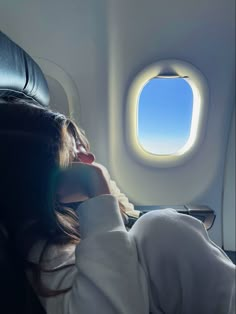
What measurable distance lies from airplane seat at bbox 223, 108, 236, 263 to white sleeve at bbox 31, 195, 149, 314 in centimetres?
138

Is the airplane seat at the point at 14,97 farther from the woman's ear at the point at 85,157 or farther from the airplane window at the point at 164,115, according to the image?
the airplane window at the point at 164,115

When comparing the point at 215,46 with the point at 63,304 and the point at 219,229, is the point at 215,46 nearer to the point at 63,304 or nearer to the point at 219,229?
the point at 219,229

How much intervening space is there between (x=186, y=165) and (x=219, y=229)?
49cm

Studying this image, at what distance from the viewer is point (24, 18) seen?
1535mm

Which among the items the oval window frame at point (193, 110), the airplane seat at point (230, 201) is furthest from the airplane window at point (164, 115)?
the airplane seat at point (230, 201)

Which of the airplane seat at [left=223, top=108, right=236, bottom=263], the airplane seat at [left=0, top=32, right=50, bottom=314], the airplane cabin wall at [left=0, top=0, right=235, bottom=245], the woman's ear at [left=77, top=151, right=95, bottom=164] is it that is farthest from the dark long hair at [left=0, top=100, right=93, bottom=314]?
the airplane seat at [left=223, top=108, right=236, bottom=263]

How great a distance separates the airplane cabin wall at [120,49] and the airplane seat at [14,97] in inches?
21.9

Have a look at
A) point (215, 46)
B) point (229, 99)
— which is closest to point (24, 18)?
point (215, 46)

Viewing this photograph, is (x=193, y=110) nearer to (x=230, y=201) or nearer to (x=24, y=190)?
(x=230, y=201)

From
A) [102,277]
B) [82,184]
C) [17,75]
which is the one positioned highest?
[17,75]

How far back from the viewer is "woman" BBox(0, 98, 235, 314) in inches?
22.5

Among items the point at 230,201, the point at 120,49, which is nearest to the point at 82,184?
the point at 120,49

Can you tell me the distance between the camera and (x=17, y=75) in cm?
83

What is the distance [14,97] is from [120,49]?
0.94 meters
